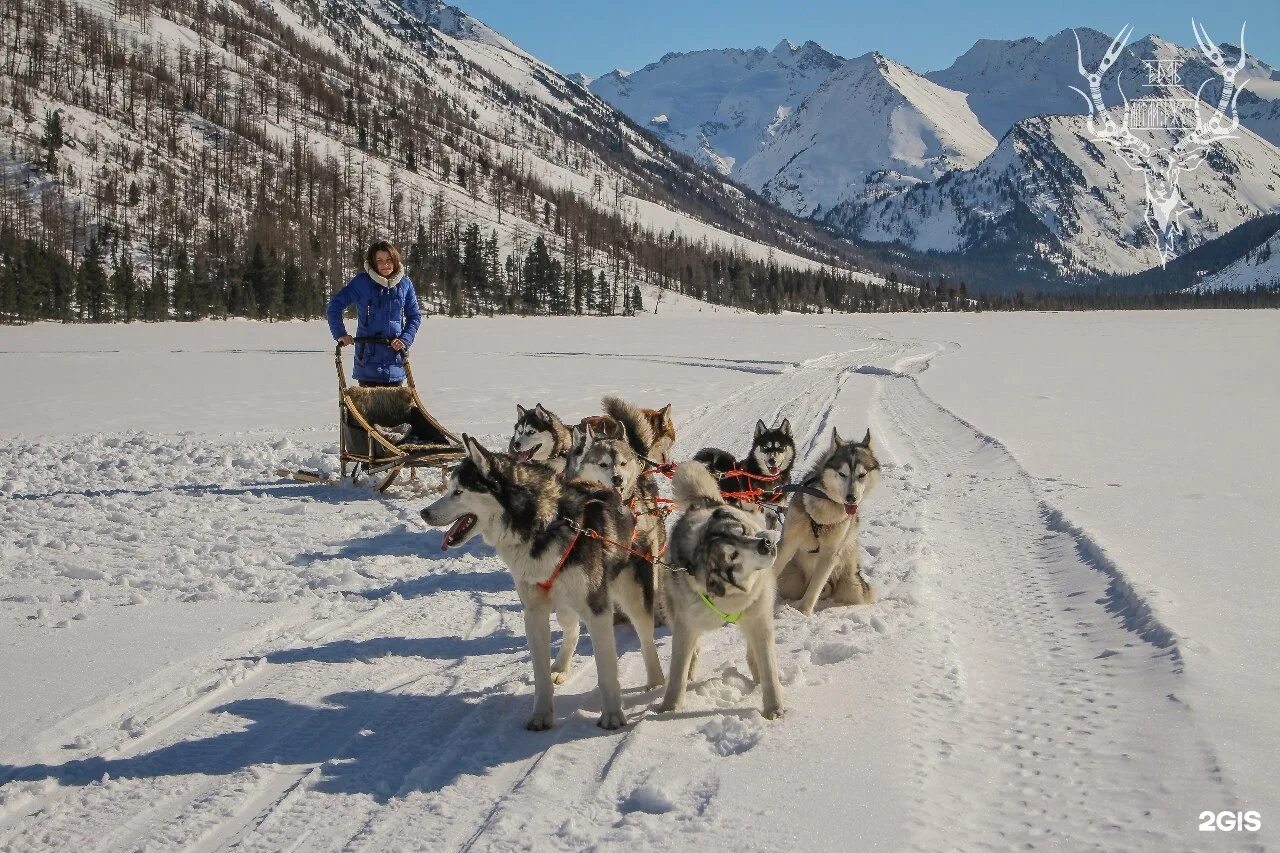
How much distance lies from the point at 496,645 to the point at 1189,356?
111ft

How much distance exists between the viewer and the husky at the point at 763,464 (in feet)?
22.3

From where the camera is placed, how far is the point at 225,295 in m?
71.6

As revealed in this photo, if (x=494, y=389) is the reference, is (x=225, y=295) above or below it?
above

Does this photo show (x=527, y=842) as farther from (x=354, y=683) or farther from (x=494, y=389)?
(x=494, y=389)

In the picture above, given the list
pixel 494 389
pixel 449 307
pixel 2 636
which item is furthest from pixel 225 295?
pixel 2 636

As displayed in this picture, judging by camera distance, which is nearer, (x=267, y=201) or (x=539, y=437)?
(x=539, y=437)

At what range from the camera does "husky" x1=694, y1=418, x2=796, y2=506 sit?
6.79m

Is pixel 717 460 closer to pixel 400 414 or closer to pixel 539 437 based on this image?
pixel 539 437

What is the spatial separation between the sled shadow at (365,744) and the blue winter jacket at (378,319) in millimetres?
5803

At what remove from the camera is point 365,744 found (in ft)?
13.0

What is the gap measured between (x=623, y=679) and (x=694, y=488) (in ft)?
3.74

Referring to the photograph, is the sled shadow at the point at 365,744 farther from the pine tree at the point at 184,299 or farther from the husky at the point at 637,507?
the pine tree at the point at 184,299

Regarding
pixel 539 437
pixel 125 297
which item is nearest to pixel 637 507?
pixel 539 437

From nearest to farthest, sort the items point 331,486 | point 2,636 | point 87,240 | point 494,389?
point 2,636, point 331,486, point 494,389, point 87,240
